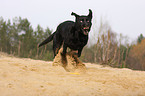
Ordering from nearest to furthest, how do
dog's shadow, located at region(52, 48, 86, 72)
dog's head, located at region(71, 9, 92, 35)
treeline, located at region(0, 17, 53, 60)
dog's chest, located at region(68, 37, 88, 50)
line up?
1. dog's head, located at region(71, 9, 92, 35)
2. dog's chest, located at region(68, 37, 88, 50)
3. dog's shadow, located at region(52, 48, 86, 72)
4. treeline, located at region(0, 17, 53, 60)

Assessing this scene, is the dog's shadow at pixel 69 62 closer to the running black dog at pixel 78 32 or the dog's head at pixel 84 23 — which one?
the running black dog at pixel 78 32

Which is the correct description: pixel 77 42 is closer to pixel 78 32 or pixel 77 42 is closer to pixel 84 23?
pixel 78 32

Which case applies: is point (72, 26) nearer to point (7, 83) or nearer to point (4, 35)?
point (7, 83)

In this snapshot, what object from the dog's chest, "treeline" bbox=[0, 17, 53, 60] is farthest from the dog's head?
"treeline" bbox=[0, 17, 53, 60]

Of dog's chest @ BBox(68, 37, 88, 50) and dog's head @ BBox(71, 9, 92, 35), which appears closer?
dog's head @ BBox(71, 9, 92, 35)

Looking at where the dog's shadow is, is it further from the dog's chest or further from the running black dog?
the dog's chest

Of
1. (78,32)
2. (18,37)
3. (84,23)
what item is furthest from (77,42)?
(18,37)

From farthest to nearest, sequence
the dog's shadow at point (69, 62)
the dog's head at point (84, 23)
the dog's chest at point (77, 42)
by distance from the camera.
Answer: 1. the dog's shadow at point (69, 62)
2. the dog's chest at point (77, 42)
3. the dog's head at point (84, 23)

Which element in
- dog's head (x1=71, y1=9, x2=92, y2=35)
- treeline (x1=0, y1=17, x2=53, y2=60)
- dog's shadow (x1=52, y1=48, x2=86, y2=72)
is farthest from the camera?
treeline (x1=0, y1=17, x2=53, y2=60)

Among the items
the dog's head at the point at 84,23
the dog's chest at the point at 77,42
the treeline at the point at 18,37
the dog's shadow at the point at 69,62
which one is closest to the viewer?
the dog's head at the point at 84,23

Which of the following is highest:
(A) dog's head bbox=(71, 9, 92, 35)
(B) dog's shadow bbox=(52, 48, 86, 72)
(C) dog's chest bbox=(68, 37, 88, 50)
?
(A) dog's head bbox=(71, 9, 92, 35)

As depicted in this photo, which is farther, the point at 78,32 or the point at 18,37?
the point at 18,37

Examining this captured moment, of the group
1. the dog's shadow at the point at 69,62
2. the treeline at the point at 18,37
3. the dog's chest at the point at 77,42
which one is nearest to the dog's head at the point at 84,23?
the dog's chest at the point at 77,42

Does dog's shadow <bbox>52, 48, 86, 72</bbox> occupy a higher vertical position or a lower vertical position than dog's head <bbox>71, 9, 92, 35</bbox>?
lower
